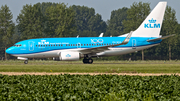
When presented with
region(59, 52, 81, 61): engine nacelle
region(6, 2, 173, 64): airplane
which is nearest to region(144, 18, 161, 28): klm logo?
region(6, 2, 173, 64): airplane

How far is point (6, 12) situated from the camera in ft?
205

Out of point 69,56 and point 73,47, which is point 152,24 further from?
point 69,56

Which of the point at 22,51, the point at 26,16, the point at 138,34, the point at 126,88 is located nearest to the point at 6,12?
the point at 26,16

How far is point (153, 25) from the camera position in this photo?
41.3 metres

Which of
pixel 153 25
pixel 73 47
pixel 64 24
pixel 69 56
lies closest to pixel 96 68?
pixel 69 56

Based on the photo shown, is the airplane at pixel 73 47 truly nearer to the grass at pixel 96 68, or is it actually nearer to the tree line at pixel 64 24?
the grass at pixel 96 68

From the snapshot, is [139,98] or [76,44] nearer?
[139,98]

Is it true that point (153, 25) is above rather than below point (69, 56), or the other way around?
above

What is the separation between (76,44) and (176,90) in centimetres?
2704

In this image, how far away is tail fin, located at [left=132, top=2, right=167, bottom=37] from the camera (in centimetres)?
4066

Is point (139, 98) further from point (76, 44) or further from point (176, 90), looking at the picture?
point (76, 44)

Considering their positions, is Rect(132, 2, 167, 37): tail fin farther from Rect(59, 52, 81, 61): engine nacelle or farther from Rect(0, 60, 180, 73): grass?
Rect(59, 52, 81, 61): engine nacelle

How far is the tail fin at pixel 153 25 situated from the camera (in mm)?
40656

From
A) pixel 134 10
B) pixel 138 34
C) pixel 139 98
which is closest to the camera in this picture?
pixel 139 98
